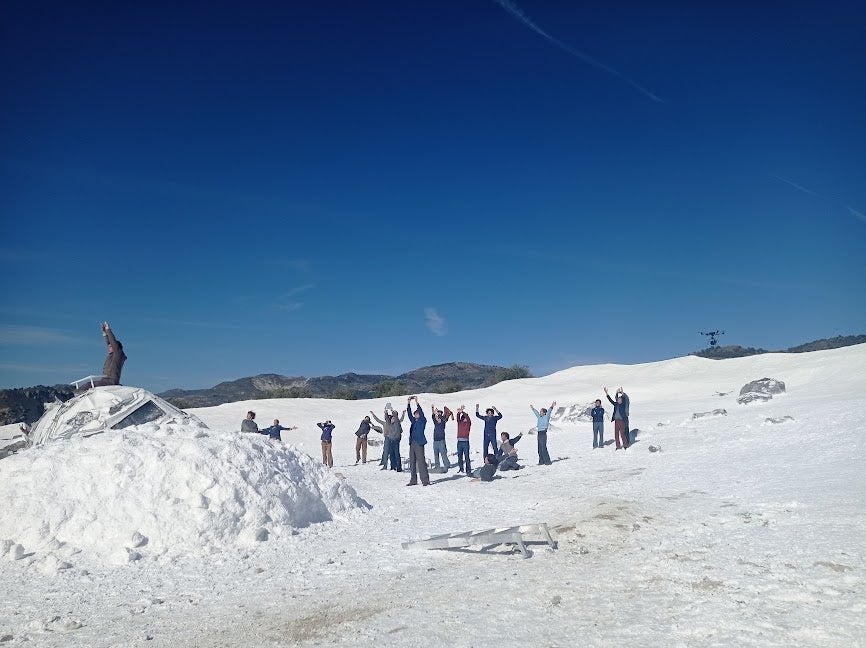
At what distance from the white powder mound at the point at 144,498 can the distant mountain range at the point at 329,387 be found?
26.4 feet

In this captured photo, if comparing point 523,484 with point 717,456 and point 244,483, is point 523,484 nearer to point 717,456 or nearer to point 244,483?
point 717,456

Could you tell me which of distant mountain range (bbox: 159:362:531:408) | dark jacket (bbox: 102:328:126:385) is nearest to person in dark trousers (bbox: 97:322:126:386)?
dark jacket (bbox: 102:328:126:385)

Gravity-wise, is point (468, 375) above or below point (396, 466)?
above

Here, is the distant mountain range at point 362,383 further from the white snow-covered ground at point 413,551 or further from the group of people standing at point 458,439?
the white snow-covered ground at point 413,551

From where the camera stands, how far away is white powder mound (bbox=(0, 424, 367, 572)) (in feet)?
30.1

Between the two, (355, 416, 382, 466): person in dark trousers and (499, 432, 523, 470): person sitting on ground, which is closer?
(499, 432, 523, 470): person sitting on ground

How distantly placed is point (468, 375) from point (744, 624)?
8708 cm

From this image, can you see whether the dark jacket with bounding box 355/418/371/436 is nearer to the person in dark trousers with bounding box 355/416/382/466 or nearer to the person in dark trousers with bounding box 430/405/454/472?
the person in dark trousers with bounding box 355/416/382/466

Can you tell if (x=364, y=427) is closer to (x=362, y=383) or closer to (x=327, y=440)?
(x=327, y=440)

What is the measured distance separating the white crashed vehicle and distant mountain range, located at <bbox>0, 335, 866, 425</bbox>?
2640 millimetres

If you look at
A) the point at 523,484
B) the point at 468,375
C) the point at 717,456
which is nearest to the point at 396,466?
the point at 523,484

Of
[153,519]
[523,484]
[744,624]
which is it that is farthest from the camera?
[523,484]

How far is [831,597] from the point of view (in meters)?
5.83

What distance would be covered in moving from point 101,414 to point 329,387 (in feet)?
214
